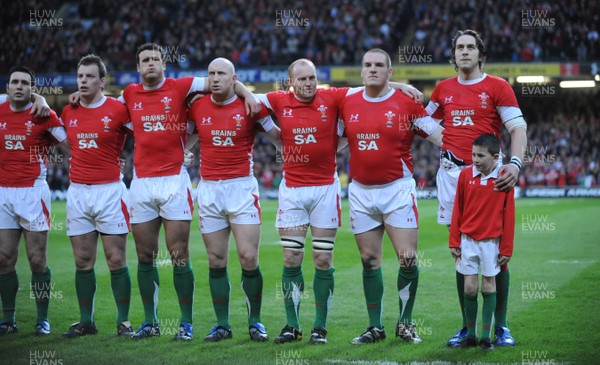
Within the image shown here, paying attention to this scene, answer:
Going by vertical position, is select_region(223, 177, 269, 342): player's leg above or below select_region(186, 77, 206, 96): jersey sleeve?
below

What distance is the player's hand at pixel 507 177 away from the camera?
21.6 ft

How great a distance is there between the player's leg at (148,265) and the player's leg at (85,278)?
540 millimetres

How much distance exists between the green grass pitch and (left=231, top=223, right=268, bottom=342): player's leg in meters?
0.17

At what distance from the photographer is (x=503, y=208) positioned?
6.98 meters

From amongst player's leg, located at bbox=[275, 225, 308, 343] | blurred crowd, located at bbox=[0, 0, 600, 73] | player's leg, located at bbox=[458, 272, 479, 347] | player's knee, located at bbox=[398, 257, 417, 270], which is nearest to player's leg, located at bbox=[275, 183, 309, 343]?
player's leg, located at bbox=[275, 225, 308, 343]

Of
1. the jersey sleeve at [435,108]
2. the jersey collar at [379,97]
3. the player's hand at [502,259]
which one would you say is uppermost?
the jersey collar at [379,97]

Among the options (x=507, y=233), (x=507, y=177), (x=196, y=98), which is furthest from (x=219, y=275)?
(x=507, y=177)

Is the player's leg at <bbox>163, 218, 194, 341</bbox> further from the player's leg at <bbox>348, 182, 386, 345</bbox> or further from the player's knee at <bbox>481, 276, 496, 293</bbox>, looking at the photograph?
the player's knee at <bbox>481, 276, 496, 293</bbox>

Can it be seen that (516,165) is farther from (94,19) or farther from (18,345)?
(94,19)

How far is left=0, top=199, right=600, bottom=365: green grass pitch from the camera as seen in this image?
6828 millimetres

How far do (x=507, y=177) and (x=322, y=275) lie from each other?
2.02 metres

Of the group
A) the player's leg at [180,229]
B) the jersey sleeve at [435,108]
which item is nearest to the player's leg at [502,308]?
the jersey sleeve at [435,108]

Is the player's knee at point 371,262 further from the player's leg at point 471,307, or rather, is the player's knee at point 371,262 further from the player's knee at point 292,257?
the player's leg at point 471,307

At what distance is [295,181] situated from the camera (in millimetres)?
7488
